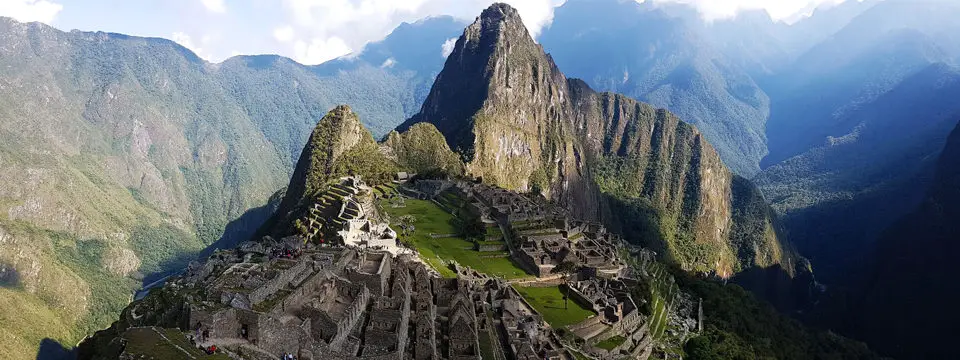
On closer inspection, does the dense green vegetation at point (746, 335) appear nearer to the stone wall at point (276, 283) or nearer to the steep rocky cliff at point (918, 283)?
the stone wall at point (276, 283)

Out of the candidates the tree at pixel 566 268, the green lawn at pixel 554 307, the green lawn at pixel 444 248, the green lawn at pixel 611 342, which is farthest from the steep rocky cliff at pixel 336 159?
the green lawn at pixel 611 342

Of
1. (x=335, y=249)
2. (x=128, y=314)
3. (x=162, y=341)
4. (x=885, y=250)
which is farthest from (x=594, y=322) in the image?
(x=885, y=250)

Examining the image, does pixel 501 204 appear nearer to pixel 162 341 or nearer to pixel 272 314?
pixel 272 314

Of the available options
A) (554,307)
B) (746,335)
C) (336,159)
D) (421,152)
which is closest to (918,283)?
(746,335)

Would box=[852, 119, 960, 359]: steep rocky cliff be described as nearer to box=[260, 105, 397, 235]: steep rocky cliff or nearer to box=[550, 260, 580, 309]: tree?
box=[550, 260, 580, 309]: tree

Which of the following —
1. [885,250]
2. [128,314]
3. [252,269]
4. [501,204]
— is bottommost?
[128,314]

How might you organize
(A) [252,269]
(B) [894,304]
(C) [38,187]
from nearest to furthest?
(A) [252,269], (B) [894,304], (C) [38,187]

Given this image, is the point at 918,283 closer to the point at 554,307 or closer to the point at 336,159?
the point at 336,159
